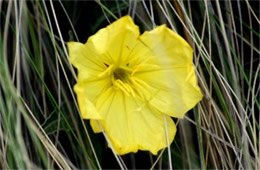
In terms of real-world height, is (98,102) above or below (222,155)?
above

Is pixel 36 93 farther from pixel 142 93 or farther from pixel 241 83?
pixel 241 83

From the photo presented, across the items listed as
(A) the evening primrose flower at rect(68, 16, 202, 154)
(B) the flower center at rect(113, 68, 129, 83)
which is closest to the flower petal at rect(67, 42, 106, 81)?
(A) the evening primrose flower at rect(68, 16, 202, 154)

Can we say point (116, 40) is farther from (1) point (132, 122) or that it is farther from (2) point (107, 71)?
(1) point (132, 122)

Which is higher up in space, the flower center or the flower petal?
the flower petal

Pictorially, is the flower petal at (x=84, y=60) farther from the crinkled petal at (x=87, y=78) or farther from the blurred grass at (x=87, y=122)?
the blurred grass at (x=87, y=122)

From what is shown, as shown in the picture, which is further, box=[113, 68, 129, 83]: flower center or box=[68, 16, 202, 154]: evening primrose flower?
box=[113, 68, 129, 83]: flower center

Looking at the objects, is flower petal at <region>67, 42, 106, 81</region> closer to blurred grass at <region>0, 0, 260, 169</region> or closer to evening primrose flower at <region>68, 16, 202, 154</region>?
evening primrose flower at <region>68, 16, 202, 154</region>

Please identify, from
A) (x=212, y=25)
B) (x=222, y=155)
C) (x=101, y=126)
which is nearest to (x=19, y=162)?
(x=101, y=126)
